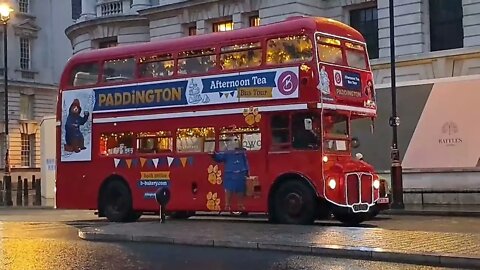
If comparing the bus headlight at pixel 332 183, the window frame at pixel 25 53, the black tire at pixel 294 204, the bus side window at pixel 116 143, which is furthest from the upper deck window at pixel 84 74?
the window frame at pixel 25 53

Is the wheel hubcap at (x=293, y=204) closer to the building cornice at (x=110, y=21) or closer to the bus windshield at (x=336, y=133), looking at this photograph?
the bus windshield at (x=336, y=133)

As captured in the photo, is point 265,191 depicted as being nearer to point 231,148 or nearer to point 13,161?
point 231,148

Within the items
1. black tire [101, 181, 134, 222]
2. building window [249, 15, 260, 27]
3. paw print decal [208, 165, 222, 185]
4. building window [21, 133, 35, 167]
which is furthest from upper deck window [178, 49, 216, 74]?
building window [21, 133, 35, 167]

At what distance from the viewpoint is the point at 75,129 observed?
21.3 meters

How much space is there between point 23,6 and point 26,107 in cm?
878

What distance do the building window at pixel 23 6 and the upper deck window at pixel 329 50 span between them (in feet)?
168

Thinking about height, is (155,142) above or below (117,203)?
above

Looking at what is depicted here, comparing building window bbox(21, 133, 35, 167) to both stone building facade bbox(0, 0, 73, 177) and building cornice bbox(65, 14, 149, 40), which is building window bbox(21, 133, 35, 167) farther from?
building cornice bbox(65, 14, 149, 40)

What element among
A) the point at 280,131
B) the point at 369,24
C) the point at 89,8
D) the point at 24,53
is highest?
the point at 24,53

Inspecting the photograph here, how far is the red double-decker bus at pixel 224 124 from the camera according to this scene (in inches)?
676

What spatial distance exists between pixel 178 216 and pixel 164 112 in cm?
330

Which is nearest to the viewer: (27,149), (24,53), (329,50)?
(329,50)

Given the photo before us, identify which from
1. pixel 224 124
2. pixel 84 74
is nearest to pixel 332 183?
pixel 224 124

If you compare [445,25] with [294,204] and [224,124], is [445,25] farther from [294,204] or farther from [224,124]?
[294,204]
